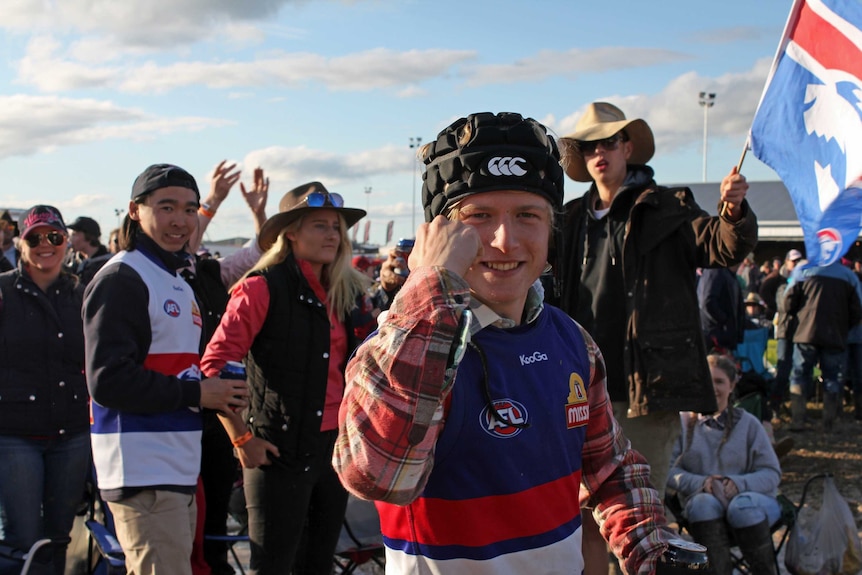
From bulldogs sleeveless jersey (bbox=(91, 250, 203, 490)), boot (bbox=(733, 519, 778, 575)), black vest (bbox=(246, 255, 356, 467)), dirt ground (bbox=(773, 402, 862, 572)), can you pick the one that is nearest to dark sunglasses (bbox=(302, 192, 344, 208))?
black vest (bbox=(246, 255, 356, 467))

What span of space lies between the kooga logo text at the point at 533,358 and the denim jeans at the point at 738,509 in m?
3.47

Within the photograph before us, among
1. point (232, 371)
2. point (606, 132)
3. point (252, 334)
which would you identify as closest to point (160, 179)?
point (252, 334)

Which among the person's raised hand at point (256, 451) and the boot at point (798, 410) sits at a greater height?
the person's raised hand at point (256, 451)

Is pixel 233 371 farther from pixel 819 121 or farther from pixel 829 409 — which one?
pixel 829 409

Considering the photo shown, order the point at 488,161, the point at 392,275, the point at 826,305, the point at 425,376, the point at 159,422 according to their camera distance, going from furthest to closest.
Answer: the point at 826,305 → the point at 392,275 → the point at 159,422 → the point at 488,161 → the point at 425,376

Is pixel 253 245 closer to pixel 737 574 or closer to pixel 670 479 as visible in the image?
pixel 670 479

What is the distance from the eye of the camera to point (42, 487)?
418 cm

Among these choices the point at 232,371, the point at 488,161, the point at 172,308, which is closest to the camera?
the point at 488,161

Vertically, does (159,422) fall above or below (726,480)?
above

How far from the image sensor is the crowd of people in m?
1.64

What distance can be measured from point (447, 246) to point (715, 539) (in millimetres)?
3918

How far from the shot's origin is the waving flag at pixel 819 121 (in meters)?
3.47

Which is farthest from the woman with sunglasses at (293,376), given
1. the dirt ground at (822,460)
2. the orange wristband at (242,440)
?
the dirt ground at (822,460)

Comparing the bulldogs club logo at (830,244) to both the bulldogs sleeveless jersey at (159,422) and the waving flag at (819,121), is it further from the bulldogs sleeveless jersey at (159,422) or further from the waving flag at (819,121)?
the bulldogs sleeveless jersey at (159,422)
